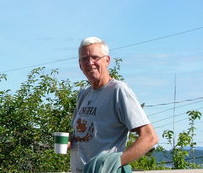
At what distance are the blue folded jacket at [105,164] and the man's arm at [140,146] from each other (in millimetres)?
33

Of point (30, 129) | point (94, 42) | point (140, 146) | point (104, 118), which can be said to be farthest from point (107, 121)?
point (30, 129)

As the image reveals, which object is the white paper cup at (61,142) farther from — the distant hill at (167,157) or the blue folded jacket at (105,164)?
the distant hill at (167,157)

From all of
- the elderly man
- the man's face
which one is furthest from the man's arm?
the man's face

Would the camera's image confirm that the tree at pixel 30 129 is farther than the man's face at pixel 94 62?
Yes

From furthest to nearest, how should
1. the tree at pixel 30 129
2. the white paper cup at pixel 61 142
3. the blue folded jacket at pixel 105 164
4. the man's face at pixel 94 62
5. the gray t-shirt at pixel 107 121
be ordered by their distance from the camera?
the tree at pixel 30 129, the white paper cup at pixel 61 142, the man's face at pixel 94 62, the gray t-shirt at pixel 107 121, the blue folded jacket at pixel 105 164

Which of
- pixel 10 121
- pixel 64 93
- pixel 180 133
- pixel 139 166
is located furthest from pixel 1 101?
pixel 180 133

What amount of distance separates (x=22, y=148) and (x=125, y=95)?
4.61m

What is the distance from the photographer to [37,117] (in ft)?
25.0

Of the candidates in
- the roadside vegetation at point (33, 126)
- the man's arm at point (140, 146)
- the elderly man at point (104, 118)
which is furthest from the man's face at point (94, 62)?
the roadside vegetation at point (33, 126)

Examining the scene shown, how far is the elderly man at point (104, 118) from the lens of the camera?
2910mm

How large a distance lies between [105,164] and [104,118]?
285 millimetres

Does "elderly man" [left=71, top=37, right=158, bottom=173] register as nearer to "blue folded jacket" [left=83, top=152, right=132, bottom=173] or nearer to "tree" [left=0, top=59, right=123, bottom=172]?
"blue folded jacket" [left=83, top=152, right=132, bottom=173]

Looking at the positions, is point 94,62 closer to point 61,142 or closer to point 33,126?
point 61,142

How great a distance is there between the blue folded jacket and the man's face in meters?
0.42
